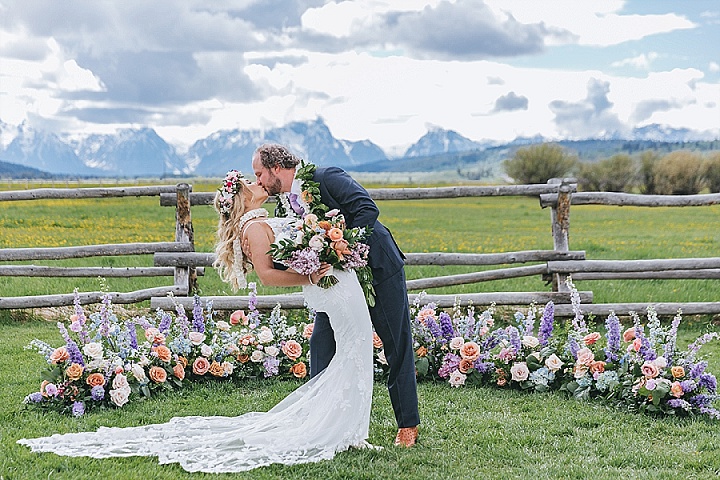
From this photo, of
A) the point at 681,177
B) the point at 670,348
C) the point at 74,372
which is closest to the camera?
the point at 74,372

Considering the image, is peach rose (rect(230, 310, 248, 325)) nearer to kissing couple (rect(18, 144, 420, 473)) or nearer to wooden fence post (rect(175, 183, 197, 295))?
kissing couple (rect(18, 144, 420, 473))

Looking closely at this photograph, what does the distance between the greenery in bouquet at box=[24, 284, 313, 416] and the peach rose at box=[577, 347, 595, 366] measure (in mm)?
2245

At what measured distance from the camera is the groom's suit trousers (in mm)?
4734

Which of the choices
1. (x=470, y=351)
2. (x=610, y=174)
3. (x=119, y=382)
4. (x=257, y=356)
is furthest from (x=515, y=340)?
(x=610, y=174)

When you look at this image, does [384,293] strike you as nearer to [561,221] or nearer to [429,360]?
[429,360]

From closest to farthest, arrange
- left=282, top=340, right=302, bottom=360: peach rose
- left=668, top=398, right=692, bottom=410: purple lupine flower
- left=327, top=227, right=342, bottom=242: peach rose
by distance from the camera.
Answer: left=327, top=227, right=342, bottom=242: peach rose < left=668, top=398, right=692, bottom=410: purple lupine flower < left=282, top=340, right=302, bottom=360: peach rose

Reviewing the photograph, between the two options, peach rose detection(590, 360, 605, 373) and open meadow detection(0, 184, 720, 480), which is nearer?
open meadow detection(0, 184, 720, 480)

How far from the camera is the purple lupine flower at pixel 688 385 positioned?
563cm

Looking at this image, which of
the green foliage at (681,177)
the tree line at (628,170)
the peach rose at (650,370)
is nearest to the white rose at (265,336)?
the peach rose at (650,370)

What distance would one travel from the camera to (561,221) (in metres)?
9.27

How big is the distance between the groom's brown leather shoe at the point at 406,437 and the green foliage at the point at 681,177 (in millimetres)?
38820

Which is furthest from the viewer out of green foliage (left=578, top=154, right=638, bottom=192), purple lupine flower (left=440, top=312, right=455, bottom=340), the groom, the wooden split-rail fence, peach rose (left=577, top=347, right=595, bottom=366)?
green foliage (left=578, top=154, right=638, bottom=192)

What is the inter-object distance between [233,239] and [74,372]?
6.21 feet

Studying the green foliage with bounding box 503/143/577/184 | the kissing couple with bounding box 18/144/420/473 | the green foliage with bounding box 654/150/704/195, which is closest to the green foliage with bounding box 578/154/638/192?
the green foliage with bounding box 503/143/577/184
